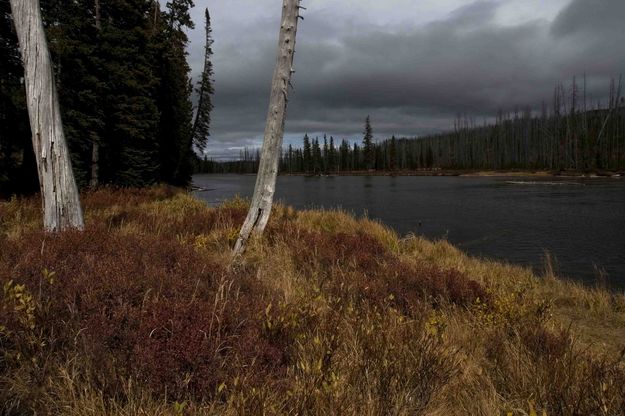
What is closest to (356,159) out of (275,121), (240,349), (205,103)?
(205,103)

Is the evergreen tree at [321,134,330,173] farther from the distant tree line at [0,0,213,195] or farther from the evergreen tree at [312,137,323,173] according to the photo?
the distant tree line at [0,0,213,195]

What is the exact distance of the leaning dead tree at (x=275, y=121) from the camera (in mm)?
6805

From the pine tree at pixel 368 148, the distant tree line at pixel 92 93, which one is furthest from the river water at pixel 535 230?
the pine tree at pixel 368 148

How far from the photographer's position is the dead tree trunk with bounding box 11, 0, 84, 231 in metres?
5.81

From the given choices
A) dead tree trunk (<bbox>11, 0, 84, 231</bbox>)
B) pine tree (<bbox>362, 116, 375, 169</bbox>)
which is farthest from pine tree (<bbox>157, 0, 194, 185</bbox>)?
pine tree (<bbox>362, 116, 375, 169</bbox>)

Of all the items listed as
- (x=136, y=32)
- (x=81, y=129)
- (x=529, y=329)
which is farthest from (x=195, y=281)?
(x=136, y=32)

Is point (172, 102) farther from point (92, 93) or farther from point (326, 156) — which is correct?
point (326, 156)

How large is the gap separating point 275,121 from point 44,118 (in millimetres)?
3692

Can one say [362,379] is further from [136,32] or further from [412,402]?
[136,32]

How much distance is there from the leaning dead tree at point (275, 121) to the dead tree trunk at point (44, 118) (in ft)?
9.34

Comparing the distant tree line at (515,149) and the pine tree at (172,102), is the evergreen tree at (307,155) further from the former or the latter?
the pine tree at (172,102)

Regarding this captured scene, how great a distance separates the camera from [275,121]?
6973mm

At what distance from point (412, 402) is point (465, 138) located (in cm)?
14714

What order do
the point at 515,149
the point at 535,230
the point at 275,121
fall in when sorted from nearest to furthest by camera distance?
the point at 275,121
the point at 535,230
the point at 515,149
